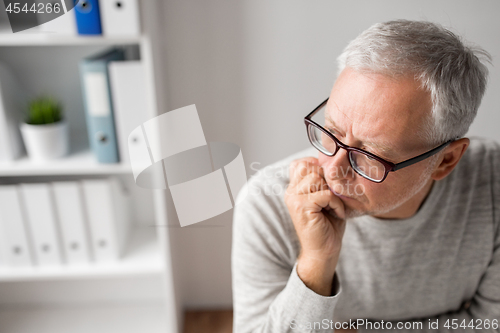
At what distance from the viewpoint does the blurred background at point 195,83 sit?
1.23 meters

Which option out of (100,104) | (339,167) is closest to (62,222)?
(100,104)

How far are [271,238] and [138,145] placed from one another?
61cm

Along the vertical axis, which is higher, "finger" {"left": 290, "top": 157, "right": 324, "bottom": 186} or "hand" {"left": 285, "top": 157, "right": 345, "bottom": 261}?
"finger" {"left": 290, "top": 157, "right": 324, "bottom": 186}

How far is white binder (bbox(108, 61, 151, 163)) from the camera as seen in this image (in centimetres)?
117

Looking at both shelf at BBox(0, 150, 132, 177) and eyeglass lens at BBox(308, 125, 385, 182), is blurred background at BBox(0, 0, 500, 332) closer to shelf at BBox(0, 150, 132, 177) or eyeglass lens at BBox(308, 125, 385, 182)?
shelf at BBox(0, 150, 132, 177)

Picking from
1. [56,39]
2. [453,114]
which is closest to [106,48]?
[56,39]

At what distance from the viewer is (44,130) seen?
48.6 inches

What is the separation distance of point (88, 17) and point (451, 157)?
1024 mm

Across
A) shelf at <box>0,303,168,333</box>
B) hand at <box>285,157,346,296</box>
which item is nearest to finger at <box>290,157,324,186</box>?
hand at <box>285,157,346,296</box>

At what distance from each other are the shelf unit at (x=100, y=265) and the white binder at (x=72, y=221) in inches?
2.0

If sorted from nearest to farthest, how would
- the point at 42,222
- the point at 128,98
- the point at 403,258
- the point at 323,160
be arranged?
the point at 323,160 < the point at 403,258 < the point at 128,98 < the point at 42,222

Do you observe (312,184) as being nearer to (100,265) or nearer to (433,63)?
(433,63)

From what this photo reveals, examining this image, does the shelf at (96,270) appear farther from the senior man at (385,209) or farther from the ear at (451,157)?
the ear at (451,157)

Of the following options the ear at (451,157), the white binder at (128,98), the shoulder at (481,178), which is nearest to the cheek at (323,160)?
the ear at (451,157)
